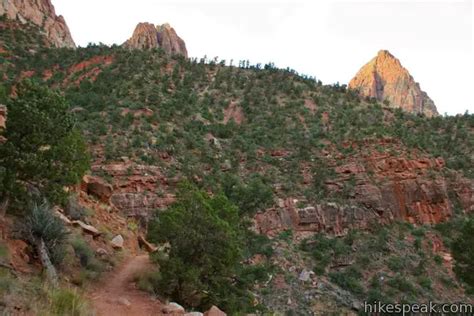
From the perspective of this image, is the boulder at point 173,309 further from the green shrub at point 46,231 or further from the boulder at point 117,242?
the boulder at point 117,242

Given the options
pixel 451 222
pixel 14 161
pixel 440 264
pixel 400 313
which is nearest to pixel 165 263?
pixel 14 161

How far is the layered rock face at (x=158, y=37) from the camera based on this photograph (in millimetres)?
79000

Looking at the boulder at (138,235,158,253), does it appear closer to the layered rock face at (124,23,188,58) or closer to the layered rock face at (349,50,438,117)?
the layered rock face at (124,23,188,58)

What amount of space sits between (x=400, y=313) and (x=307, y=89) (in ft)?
80.8

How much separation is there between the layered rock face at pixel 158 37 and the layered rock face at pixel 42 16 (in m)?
14.6

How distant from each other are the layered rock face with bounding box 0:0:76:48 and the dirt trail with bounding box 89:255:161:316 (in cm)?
4293

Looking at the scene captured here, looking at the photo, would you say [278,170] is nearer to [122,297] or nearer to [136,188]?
[136,188]

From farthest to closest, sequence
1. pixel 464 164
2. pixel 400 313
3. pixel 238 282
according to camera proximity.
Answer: pixel 464 164 → pixel 400 313 → pixel 238 282

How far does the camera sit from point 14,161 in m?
10.7

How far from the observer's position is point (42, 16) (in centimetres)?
5881

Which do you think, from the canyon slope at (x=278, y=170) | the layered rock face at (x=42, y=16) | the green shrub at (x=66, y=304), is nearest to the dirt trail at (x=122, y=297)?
the canyon slope at (x=278, y=170)

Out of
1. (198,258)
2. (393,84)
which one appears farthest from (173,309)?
(393,84)

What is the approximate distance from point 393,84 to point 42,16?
2800 inches

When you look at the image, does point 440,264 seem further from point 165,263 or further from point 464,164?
point 165,263
